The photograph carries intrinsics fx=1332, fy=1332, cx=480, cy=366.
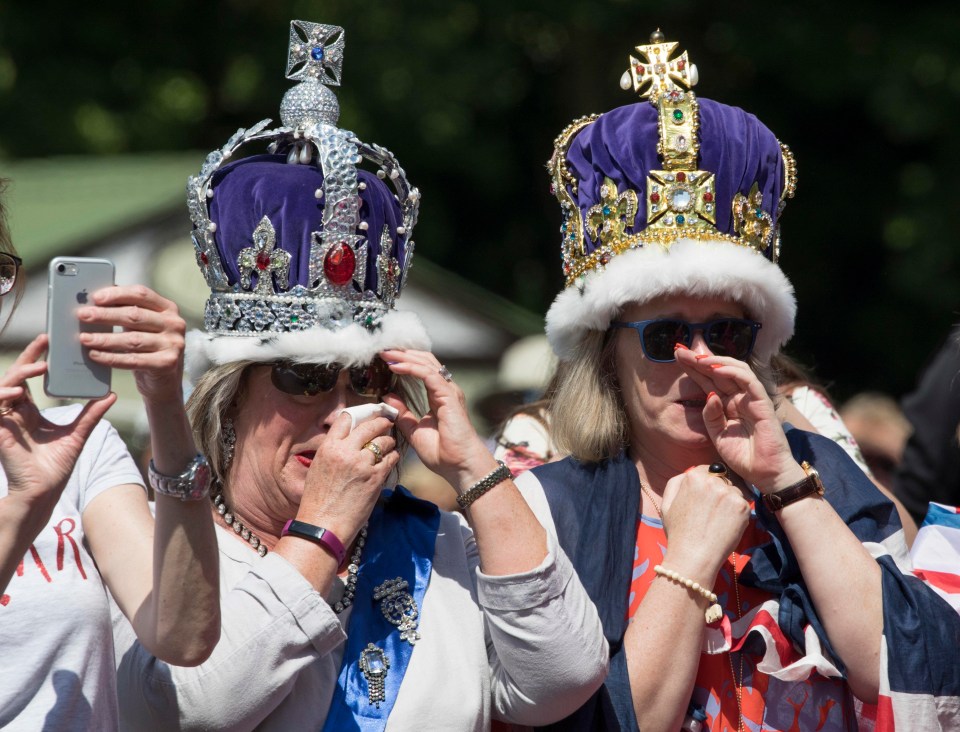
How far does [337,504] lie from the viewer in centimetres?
262

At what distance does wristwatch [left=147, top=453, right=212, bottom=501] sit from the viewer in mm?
2227

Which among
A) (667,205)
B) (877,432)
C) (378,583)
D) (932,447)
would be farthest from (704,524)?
(877,432)

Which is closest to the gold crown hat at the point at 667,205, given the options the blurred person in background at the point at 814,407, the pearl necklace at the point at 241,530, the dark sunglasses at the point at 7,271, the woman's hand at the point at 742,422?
the woman's hand at the point at 742,422

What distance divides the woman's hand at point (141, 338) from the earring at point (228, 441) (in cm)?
74

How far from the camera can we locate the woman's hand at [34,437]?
2.15m

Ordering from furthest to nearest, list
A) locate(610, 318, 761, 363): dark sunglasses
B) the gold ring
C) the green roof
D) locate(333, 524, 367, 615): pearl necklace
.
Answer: the green roof → locate(610, 318, 761, 363): dark sunglasses → locate(333, 524, 367, 615): pearl necklace → the gold ring

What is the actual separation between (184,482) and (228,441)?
0.68m

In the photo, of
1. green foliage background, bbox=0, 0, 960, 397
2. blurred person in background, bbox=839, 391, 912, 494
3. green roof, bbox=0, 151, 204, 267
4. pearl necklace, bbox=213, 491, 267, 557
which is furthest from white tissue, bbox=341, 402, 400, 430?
green foliage background, bbox=0, 0, 960, 397

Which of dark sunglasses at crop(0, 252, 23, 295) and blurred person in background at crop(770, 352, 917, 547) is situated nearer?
dark sunglasses at crop(0, 252, 23, 295)

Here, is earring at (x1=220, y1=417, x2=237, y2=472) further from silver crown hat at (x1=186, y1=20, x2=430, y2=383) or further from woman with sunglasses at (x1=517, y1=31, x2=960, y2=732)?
woman with sunglasses at (x1=517, y1=31, x2=960, y2=732)

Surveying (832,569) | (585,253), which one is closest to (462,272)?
(585,253)

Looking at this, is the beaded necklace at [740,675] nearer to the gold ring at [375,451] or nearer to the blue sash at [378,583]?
the blue sash at [378,583]

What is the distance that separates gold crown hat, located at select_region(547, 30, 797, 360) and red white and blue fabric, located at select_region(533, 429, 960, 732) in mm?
373

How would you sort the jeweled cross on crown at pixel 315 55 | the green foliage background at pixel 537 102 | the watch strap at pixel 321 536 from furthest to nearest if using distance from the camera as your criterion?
the green foliage background at pixel 537 102 → the jeweled cross on crown at pixel 315 55 → the watch strap at pixel 321 536
